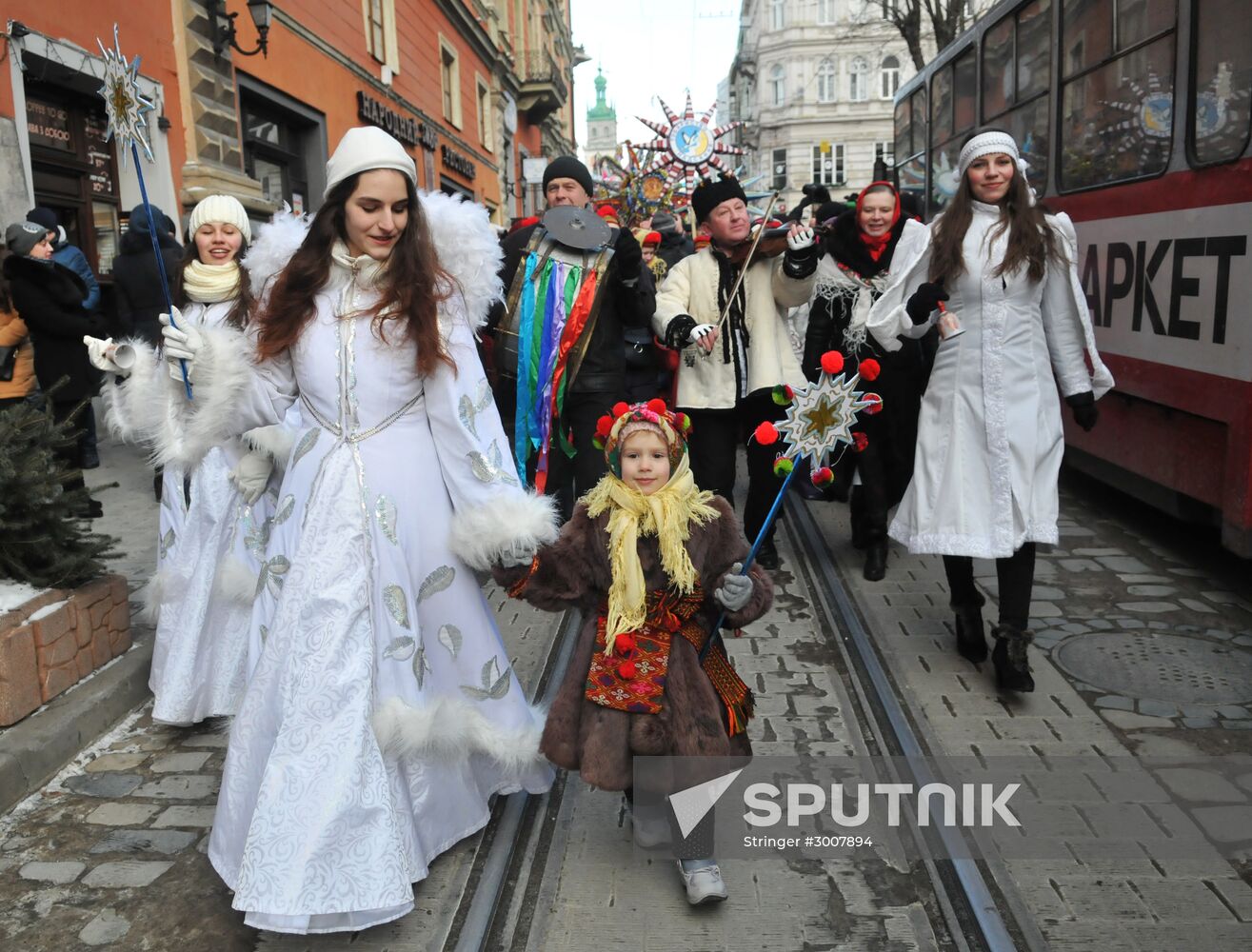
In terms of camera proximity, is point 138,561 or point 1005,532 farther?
point 138,561

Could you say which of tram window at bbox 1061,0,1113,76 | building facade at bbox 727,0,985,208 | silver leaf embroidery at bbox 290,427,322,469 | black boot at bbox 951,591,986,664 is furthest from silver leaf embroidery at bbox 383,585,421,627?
building facade at bbox 727,0,985,208

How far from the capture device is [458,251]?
301cm

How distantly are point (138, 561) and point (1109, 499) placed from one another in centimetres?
646

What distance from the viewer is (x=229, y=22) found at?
10992 millimetres

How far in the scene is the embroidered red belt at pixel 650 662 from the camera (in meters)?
2.76

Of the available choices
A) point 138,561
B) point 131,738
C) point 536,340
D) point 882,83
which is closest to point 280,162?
point 138,561

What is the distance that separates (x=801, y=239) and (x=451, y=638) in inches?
111

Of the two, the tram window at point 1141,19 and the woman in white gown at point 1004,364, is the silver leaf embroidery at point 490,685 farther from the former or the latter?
the tram window at point 1141,19

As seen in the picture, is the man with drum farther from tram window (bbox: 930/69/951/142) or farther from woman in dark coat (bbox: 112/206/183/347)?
tram window (bbox: 930/69/951/142)

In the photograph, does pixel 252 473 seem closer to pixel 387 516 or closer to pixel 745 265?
pixel 387 516

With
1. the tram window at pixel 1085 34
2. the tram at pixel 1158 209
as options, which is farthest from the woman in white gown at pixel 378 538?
the tram window at pixel 1085 34

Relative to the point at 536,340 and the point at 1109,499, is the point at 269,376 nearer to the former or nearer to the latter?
the point at 536,340

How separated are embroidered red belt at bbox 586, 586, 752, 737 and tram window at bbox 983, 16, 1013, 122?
263 inches

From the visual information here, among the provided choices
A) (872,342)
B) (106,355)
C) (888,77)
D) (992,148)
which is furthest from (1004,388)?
(888,77)
